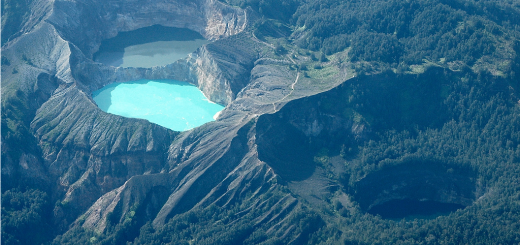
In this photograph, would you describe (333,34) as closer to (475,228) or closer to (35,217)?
(475,228)

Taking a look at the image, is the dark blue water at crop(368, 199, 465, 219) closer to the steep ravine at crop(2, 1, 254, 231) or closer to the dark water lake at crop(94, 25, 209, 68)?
the steep ravine at crop(2, 1, 254, 231)

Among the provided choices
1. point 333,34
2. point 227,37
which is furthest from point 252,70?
point 333,34

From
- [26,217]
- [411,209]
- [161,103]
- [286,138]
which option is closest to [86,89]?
[161,103]

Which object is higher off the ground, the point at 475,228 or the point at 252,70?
the point at 252,70

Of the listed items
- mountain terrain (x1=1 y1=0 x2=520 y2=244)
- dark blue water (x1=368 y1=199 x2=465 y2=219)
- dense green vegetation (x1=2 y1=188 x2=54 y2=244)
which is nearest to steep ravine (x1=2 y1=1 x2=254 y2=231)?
mountain terrain (x1=1 y1=0 x2=520 y2=244)

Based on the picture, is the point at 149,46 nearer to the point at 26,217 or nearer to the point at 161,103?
the point at 161,103
